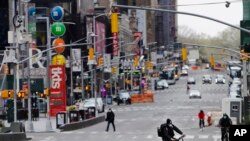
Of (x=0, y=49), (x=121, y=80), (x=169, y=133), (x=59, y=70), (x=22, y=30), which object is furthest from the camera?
(x=121, y=80)

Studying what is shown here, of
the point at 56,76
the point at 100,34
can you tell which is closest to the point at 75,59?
the point at 56,76

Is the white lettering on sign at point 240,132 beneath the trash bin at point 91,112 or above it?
above

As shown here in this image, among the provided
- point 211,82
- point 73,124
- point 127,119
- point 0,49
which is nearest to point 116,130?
point 73,124

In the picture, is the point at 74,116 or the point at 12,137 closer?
the point at 12,137

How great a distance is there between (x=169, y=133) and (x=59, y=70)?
33709mm

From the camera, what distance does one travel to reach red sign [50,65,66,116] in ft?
188

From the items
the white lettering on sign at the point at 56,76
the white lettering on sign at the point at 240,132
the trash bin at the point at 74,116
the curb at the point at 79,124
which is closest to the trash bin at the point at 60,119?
the curb at the point at 79,124

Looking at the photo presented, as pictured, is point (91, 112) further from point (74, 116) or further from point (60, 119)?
point (60, 119)

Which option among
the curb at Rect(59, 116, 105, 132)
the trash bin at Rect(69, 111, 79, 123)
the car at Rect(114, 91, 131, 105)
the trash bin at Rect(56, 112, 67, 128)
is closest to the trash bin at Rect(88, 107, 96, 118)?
the curb at Rect(59, 116, 105, 132)

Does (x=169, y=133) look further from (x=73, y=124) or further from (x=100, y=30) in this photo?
(x=100, y=30)

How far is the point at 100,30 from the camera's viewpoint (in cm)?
12512

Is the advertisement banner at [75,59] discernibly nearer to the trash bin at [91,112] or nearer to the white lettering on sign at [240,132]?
the trash bin at [91,112]

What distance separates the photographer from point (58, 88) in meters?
58.0

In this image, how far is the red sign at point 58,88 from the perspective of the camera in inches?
2260
